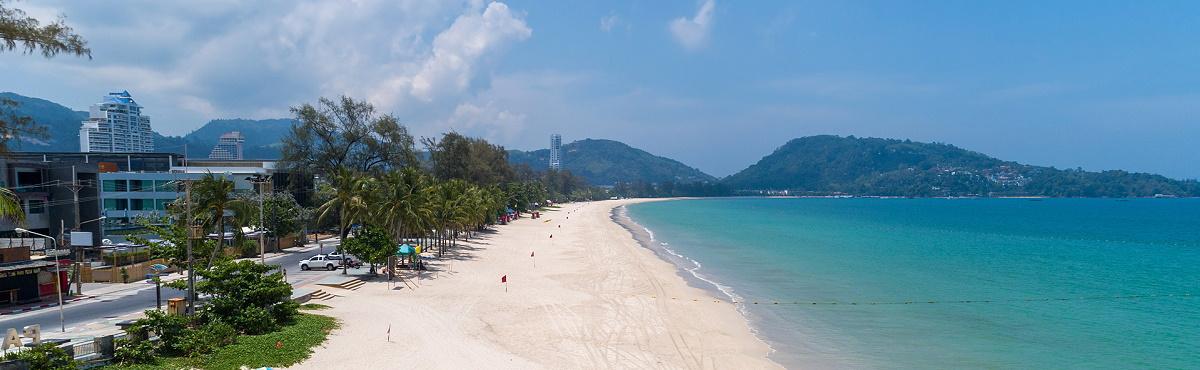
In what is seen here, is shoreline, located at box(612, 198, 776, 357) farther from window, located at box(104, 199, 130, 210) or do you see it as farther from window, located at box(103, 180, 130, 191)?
window, located at box(103, 180, 130, 191)

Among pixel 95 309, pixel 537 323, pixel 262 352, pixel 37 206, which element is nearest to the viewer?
pixel 262 352

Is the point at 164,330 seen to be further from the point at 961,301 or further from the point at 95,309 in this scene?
the point at 961,301

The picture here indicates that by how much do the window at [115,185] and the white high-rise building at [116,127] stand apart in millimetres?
Answer: 97807

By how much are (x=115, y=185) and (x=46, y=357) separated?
52.9m

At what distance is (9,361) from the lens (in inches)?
525

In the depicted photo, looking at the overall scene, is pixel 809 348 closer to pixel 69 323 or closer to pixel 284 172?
pixel 69 323

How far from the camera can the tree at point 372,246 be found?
32562 millimetres

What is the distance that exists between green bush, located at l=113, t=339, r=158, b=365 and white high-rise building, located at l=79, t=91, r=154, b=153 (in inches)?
5862

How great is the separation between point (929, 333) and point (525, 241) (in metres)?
42.0

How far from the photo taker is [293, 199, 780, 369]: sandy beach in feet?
65.2

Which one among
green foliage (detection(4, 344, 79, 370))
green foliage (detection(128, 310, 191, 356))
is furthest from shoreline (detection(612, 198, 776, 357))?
green foliage (detection(4, 344, 79, 370))

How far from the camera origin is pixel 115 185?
5641 centimetres

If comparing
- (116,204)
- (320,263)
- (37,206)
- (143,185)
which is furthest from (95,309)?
(116,204)

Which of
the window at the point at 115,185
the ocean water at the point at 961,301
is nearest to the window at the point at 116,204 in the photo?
the window at the point at 115,185
